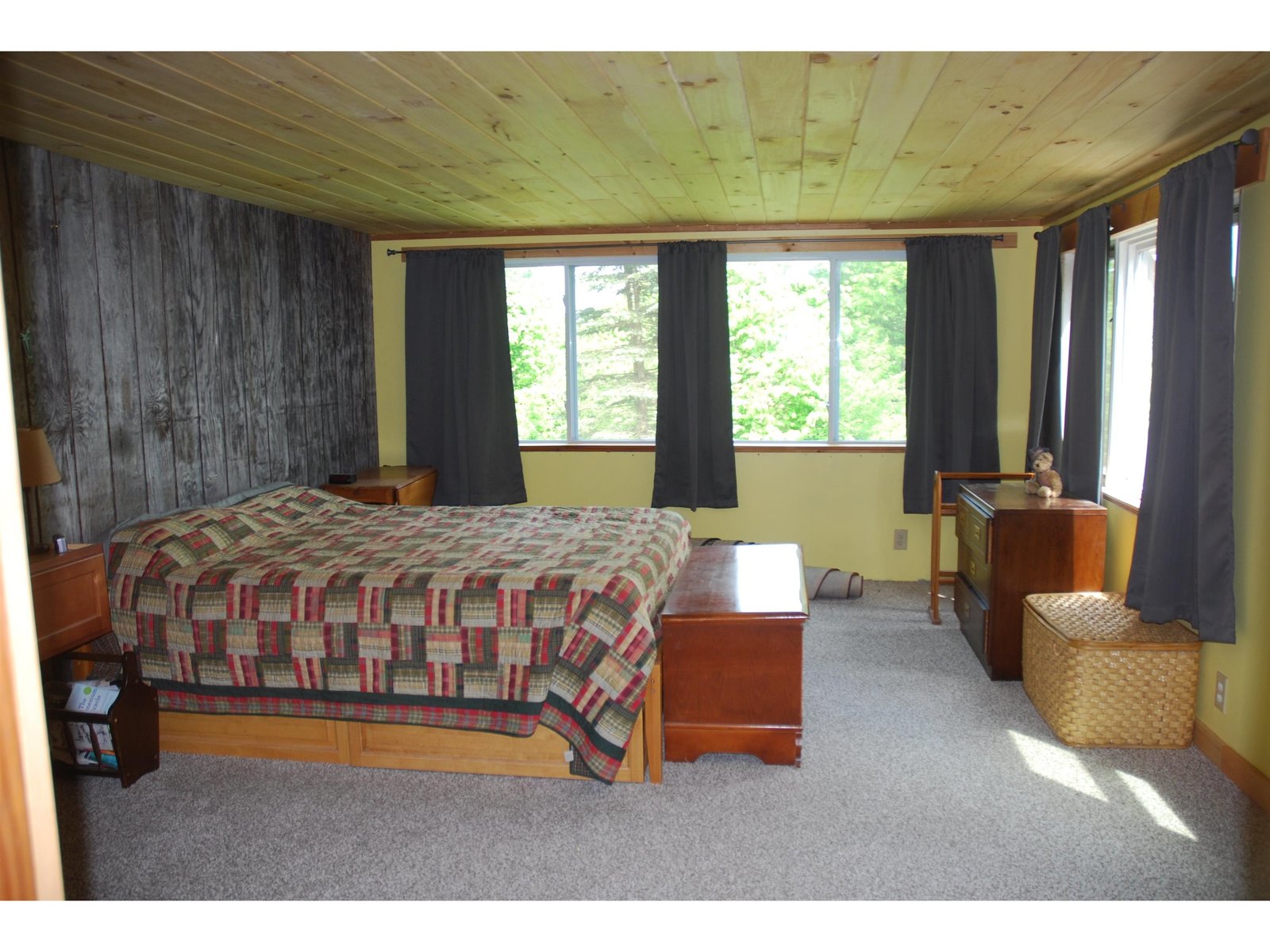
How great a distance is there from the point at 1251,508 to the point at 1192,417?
336mm

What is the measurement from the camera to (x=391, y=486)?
4.73m

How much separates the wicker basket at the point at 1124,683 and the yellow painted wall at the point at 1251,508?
11 centimetres

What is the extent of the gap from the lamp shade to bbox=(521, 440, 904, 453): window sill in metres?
3.12

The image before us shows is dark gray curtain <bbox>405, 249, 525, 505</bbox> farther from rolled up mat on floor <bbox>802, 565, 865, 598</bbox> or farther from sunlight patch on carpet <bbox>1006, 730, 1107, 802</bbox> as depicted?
sunlight patch on carpet <bbox>1006, 730, 1107, 802</bbox>

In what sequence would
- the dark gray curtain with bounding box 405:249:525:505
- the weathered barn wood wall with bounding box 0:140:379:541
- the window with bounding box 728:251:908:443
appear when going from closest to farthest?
the weathered barn wood wall with bounding box 0:140:379:541 < the window with bounding box 728:251:908:443 < the dark gray curtain with bounding box 405:249:525:505

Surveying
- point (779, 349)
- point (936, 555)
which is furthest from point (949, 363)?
point (936, 555)

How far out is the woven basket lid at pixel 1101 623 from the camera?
2.92 metres

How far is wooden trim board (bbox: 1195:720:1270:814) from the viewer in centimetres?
257

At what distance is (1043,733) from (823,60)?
94.7 inches

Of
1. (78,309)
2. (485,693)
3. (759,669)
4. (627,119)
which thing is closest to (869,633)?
(759,669)

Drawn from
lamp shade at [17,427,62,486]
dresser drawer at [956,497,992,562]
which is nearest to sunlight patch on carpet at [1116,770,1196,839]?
dresser drawer at [956,497,992,562]

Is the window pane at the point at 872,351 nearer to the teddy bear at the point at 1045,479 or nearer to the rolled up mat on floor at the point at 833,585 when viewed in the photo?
the rolled up mat on floor at the point at 833,585

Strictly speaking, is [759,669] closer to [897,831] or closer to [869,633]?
[897,831]

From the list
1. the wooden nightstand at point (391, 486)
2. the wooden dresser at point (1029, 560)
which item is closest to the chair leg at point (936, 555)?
the wooden dresser at point (1029, 560)
